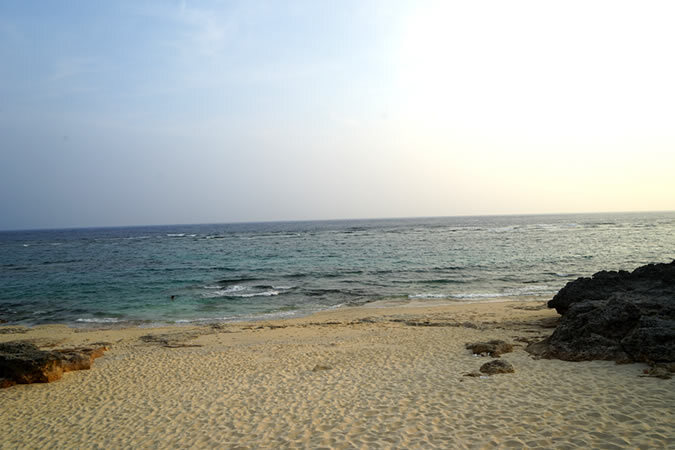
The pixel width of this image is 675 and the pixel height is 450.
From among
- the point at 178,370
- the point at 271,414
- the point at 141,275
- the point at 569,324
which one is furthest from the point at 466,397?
the point at 141,275

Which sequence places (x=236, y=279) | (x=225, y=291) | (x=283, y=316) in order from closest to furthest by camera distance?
(x=283, y=316) → (x=225, y=291) → (x=236, y=279)

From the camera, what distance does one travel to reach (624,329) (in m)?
9.89

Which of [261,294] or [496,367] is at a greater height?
[496,367]

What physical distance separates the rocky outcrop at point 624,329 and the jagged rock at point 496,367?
1.70 meters

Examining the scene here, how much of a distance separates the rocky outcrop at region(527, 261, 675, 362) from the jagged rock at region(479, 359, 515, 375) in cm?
170

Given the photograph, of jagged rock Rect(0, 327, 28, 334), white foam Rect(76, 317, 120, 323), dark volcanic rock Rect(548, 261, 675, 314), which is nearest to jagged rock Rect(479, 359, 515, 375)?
dark volcanic rock Rect(548, 261, 675, 314)

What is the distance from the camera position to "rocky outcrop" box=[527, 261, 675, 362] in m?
8.74

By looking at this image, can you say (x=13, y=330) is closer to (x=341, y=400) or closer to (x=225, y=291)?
(x=225, y=291)

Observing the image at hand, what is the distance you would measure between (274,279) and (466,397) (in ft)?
80.4

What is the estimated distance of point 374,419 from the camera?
7020 mm

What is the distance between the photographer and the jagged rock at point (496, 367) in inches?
356

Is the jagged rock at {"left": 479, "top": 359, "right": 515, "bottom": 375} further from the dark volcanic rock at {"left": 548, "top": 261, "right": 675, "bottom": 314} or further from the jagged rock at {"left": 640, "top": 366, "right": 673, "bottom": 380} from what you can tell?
the dark volcanic rock at {"left": 548, "top": 261, "right": 675, "bottom": 314}

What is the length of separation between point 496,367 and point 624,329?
3862mm

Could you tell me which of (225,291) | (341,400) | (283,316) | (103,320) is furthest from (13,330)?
(341,400)
